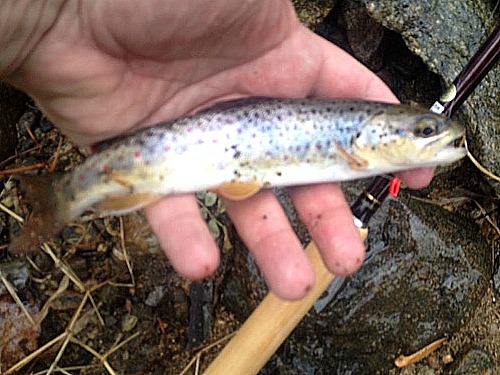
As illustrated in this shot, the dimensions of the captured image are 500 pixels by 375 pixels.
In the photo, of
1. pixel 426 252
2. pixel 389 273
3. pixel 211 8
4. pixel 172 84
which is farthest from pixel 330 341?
pixel 211 8

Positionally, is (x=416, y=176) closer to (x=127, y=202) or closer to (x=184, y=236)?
(x=184, y=236)

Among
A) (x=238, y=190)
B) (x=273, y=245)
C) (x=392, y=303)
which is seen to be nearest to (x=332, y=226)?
(x=273, y=245)

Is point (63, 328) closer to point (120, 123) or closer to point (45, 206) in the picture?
point (45, 206)

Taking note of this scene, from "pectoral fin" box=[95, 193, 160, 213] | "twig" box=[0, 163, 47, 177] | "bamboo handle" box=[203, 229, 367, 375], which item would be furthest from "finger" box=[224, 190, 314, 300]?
"twig" box=[0, 163, 47, 177]

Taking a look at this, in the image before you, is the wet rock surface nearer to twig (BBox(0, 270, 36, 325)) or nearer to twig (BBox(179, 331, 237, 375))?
twig (BBox(179, 331, 237, 375))

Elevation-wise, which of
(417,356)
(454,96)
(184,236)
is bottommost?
(417,356)
